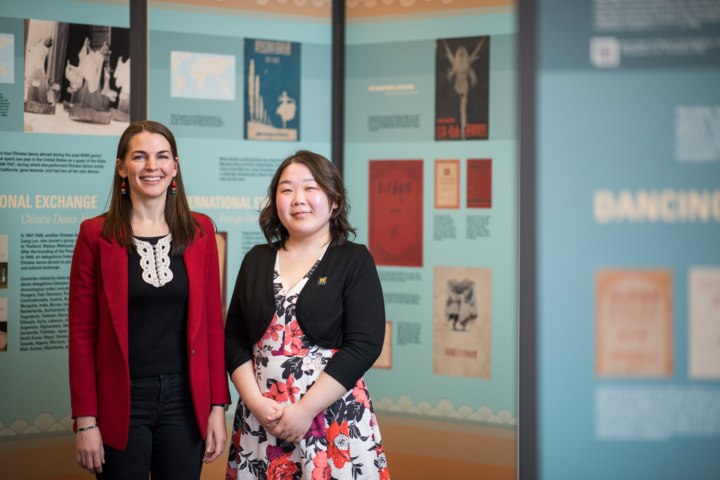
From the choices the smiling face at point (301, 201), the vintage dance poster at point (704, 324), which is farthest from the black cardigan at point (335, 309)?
the vintage dance poster at point (704, 324)

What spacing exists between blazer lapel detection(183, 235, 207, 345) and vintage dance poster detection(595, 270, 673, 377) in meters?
1.10

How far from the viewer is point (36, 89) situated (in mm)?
2502

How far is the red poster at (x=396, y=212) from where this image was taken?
287 cm

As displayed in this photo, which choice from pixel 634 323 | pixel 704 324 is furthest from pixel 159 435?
Answer: pixel 704 324

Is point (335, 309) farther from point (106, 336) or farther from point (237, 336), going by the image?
point (106, 336)

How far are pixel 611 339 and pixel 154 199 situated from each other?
131 centimetres

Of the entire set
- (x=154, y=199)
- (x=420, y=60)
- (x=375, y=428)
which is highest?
(x=420, y=60)

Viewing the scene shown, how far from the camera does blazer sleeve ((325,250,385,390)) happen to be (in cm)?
151

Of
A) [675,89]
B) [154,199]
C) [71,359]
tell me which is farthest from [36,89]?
[675,89]

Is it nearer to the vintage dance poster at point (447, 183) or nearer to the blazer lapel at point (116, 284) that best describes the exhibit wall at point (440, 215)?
the vintage dance poster at point (447, 183)

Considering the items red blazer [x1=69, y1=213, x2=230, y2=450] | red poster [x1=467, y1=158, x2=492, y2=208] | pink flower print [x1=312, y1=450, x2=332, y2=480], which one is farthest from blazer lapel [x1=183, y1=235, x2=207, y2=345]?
red poster [x1=467, y1=158, x2=492, y2=208]

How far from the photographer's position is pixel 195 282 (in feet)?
5.47

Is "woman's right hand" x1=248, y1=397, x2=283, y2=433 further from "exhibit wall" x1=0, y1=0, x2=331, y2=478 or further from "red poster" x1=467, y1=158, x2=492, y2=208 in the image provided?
"red poster" x1=467, y1=158, x2=492, y2=208

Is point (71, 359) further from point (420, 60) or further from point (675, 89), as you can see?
point (420, 60)
